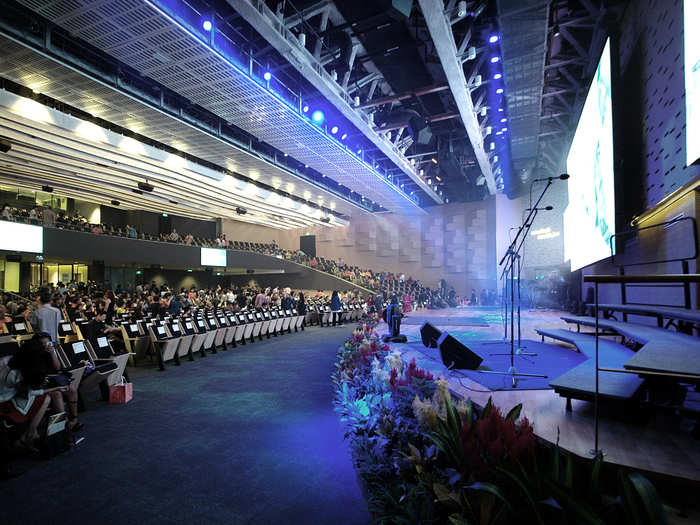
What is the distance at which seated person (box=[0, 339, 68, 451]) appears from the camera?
333 centimetres

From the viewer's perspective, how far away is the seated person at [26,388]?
333 centimetres

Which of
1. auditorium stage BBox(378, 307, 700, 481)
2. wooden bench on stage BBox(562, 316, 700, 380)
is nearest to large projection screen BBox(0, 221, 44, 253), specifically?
auditorium stage BBox(378, 307, 700, 481)

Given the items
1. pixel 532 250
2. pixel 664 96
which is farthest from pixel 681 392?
pixel 532 250

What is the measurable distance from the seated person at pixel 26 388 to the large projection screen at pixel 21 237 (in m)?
12.8

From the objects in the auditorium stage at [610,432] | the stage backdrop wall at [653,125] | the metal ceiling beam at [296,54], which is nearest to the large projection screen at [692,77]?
A: the stage backdrop wall at [653,125]

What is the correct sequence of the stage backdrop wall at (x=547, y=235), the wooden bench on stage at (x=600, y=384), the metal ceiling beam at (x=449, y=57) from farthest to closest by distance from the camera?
the stage backdrop wall at (x=547, y=235), the metal ceiling beam at (x=449, y=57), the wooden bench on stage at (x=600, y=384)

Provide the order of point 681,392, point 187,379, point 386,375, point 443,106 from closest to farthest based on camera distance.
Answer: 1. point 681,392
2. point 386,375
3. point 187,379
4. point 443,106

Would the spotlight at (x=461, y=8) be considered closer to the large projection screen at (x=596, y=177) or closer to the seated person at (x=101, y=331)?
the large projection screen at (x=596, y=177)

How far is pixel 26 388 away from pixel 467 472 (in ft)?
12.8

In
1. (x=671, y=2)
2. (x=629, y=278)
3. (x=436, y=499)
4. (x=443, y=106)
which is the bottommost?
(x=436, y=499)

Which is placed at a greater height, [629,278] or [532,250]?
[532,250]

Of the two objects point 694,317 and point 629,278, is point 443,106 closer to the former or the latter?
point 694,317

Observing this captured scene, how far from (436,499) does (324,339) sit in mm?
8942

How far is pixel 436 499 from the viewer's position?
5.76ft
